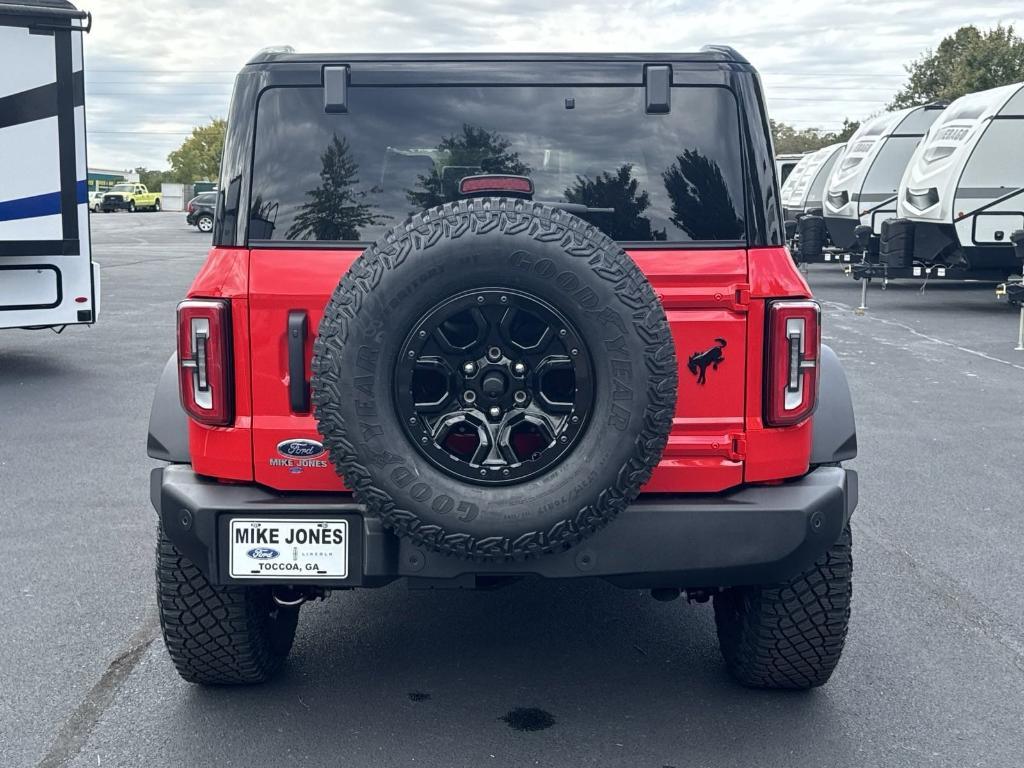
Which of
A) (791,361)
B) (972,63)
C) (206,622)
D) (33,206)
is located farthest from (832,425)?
(972,63)

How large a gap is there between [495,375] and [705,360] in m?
0.67

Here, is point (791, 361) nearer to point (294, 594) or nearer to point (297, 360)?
point (297, 360)

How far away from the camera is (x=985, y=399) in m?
10.2

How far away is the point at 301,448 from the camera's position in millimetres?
3605

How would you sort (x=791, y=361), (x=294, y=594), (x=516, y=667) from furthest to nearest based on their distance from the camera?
(x=516, y=667) < (x=294, y=594) < (x=791, y=361)

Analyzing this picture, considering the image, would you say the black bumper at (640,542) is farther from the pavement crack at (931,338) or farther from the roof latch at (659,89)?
the pavement crack at (931,338)

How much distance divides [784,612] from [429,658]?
4.24 feet

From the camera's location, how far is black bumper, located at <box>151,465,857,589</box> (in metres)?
3.47

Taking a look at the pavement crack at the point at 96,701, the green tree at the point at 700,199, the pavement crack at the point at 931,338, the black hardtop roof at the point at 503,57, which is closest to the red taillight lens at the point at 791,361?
the green tree at the point at 700,199

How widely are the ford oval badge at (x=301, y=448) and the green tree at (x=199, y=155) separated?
146203 millimetres

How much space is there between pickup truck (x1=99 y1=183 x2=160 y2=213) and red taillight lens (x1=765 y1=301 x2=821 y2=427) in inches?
3306

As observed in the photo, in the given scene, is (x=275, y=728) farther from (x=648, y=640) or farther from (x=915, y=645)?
(x=915, y=645)

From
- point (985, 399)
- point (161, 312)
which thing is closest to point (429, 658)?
point (985, 399)

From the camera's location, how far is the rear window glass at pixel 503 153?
3.67 metres
